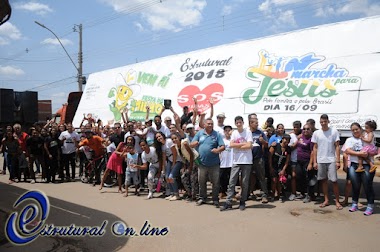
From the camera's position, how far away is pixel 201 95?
9.52m

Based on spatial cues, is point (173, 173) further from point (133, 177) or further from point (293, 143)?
point (293, 143)

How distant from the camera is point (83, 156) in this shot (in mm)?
10648

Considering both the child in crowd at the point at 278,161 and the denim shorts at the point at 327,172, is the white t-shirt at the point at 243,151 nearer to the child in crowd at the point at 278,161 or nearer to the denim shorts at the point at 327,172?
the child in crowd at the point at 278,161

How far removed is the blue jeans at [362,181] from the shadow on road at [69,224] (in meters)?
4.10

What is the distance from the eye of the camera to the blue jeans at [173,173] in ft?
24.6

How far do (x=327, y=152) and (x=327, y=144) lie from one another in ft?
0.51

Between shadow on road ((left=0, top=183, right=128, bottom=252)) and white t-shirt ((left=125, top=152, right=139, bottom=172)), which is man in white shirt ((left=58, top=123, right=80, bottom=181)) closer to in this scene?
shadow on road ((left=0, top=183, right=128, bottom=252))

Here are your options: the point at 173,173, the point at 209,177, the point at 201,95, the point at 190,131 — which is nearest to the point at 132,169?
the point at 173,173

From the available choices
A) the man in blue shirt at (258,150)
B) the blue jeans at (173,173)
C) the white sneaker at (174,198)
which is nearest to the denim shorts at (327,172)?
the man in blue shirt at (258,150)

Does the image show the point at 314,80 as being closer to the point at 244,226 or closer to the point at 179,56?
the point at 244,226

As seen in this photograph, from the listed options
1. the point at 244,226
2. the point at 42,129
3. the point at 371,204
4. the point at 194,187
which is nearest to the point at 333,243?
the point at 244,226

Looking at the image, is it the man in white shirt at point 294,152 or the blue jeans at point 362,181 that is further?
the man in white shirt at point 294,152

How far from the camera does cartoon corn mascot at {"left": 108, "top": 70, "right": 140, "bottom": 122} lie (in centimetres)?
1238

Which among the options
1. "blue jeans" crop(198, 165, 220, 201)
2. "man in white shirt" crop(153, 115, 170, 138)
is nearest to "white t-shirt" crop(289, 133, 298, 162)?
"blue jeans" crop(198, 165, 220, 201)
